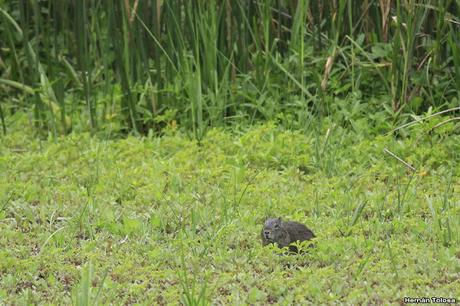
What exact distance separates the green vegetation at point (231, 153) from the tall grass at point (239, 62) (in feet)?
0.05

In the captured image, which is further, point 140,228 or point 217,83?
point 217,83

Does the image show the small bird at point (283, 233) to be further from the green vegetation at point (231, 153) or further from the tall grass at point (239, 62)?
the tall grass at point (239, 62)

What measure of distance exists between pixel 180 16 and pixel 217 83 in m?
0.45

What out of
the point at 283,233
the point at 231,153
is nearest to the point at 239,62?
the point at 231,153

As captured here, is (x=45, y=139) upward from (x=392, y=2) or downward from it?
downward

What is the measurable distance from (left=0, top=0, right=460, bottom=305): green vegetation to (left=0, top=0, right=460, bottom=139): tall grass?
1cm

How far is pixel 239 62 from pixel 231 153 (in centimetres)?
93

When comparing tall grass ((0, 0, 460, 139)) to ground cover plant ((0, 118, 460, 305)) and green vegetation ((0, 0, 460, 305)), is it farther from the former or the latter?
ground cover plant ((0, 118, 460, 305))

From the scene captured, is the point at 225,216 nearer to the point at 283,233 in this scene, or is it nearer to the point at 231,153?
the point at 283,233

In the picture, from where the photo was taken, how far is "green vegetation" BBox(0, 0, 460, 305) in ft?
11.9

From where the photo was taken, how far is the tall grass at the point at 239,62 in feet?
18.4

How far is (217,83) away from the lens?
5875mm

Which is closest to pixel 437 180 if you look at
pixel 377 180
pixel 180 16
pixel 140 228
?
pixel 377 180

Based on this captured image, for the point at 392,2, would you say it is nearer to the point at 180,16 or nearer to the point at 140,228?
the point at 180,16
